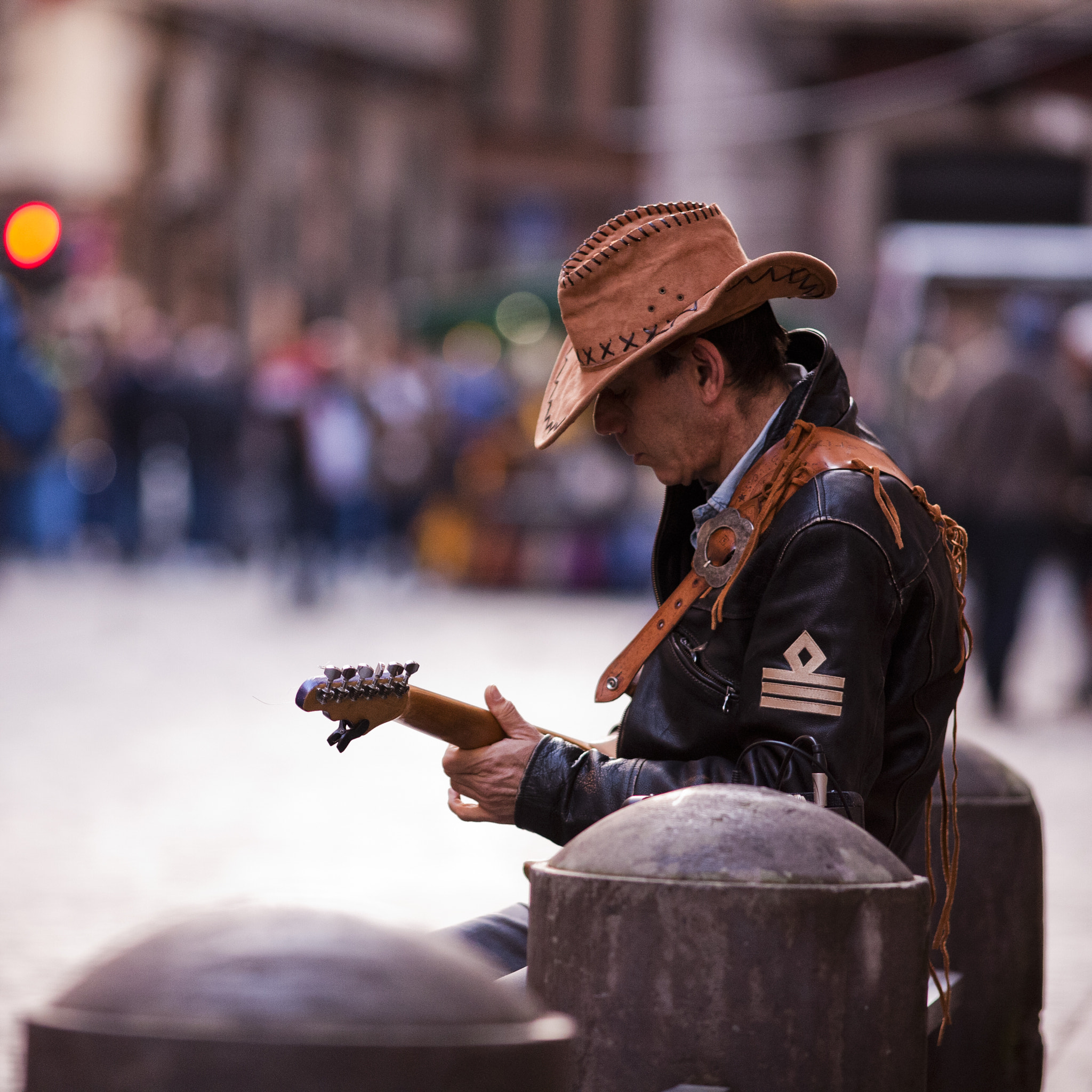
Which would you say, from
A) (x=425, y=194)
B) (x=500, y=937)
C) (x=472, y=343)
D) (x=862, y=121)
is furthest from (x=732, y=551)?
(x=425, y=194)

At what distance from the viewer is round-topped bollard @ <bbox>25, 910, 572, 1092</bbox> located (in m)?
1.83

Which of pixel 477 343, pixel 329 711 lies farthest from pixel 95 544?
pixel 329 711

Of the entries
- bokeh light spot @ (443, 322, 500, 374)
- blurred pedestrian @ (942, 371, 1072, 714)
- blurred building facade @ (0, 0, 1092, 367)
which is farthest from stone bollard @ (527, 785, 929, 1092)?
blurred building facade @ (0, 0, 1092, 367)

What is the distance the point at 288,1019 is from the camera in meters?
1.84

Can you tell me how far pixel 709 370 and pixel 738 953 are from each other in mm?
1060

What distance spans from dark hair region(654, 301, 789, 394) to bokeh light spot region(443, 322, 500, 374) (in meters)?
17.9

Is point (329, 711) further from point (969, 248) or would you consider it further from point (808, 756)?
point (969, 248)

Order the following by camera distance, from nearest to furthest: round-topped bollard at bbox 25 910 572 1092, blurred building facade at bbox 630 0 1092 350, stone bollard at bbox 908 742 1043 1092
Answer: round-topped bollard at bbox 25 910 572 1092 < stone bollard at bbox 908 742 1043 1092 < blurred building facade at bbox 630 0 1092 350

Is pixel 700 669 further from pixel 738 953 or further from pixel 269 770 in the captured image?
pixel 269 770

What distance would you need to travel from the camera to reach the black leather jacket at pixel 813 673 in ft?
9.68

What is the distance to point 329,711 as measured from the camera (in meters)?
2.88

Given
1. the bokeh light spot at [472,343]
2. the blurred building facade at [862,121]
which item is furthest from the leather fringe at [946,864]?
the blurred building facade at [862,121]

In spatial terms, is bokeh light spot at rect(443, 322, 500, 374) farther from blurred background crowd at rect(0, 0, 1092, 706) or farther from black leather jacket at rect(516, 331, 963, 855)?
black leather jacket at rect(516, 331, 963, 855)

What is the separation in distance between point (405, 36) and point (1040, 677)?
25958 mm
